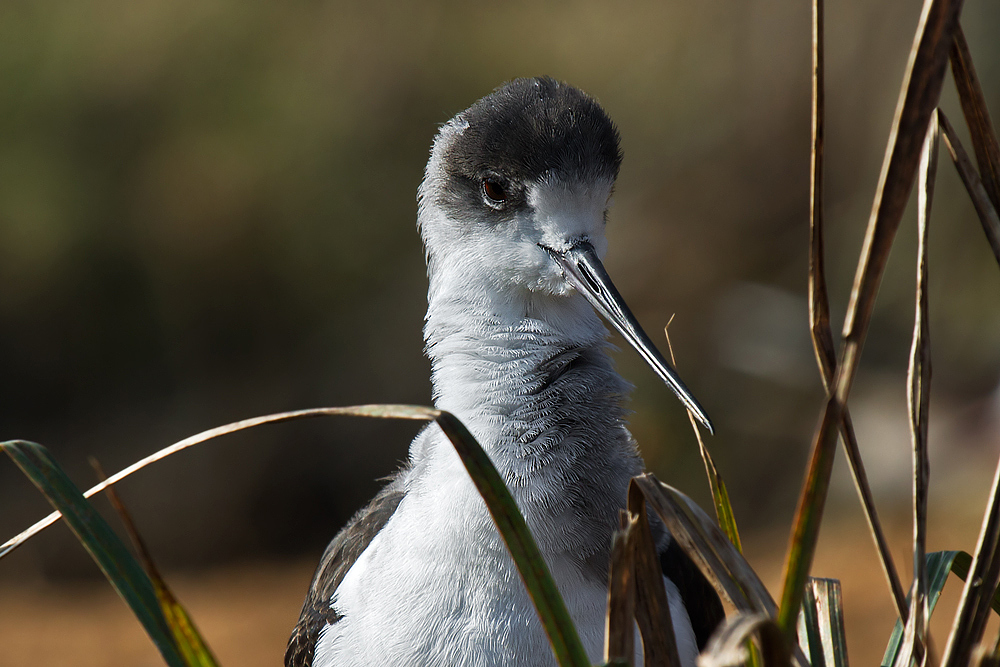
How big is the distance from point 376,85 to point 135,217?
1988 mm

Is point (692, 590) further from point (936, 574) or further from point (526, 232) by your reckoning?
point (526, 232)

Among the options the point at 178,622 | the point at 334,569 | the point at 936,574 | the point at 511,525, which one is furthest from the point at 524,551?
the point at 334,569

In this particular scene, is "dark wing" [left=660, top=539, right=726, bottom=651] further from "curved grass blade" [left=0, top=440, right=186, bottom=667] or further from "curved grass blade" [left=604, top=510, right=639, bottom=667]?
"curved grass blade" [left=0, top=440, right=186, bottom=667]

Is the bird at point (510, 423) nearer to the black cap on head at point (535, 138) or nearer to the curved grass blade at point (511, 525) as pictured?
the black cap on head at point (535, 138)

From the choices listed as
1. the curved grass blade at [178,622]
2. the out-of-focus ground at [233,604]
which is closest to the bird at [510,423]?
the curved grass blade at [178,622]

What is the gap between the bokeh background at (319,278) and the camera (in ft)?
20.4

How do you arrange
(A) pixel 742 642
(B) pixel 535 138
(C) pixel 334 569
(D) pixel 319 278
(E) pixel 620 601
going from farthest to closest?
(D) pixel 319 278, (C) pixel 334 569, (B) pixel 535 138, (E) pixel 620 601, (A) pixel 742 642

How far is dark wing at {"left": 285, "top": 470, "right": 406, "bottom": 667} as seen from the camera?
6.81 feet

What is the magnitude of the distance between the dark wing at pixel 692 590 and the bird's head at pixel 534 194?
539mm

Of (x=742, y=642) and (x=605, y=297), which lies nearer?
(x=742, y=642)

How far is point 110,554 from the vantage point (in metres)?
1.15

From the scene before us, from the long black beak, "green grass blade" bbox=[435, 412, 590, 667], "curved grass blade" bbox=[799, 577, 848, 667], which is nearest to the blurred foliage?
the long black beak

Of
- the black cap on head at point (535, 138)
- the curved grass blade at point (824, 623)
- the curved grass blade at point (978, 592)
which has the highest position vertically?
the black cap on head at point (535, 138)

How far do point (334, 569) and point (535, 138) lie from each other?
112 cm
